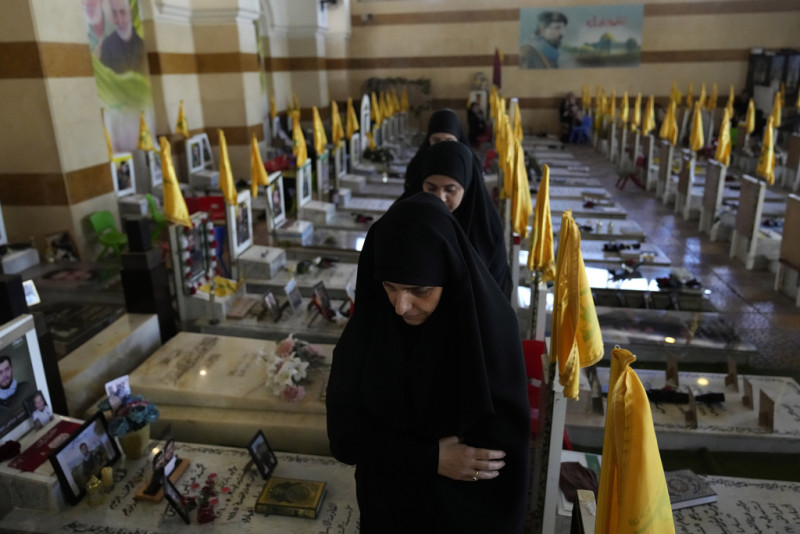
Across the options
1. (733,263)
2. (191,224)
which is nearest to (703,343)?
(733,263)

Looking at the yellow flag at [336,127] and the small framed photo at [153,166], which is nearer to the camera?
the small framed photo at [153,166]

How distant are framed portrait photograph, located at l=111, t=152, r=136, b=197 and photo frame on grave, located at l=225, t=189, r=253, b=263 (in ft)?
10.9

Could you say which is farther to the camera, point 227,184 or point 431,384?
point 227,184

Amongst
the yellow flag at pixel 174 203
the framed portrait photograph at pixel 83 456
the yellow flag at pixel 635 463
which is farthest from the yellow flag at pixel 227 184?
the yellow flag at pixel 635 463

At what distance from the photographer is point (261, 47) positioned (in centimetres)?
1540

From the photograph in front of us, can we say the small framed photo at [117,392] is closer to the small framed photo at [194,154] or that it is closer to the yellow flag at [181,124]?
the small framed photo at [194,154]

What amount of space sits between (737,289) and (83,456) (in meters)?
6.53

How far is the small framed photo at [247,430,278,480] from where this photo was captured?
10.4 ft

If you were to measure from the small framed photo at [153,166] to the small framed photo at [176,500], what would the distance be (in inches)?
315

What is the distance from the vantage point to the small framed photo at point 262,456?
3174 millimetres

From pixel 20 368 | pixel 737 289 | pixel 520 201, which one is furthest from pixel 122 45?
pixel 737 289

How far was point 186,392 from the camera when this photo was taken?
3.95 m

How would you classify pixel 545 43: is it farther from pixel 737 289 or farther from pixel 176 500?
pixel 176 500

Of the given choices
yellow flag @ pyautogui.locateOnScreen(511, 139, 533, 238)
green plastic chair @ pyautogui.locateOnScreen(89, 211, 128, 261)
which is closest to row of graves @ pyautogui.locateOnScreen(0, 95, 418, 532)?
green plastic chair @ pyautogui.locateOnScreen(89, 211, 128, 261)
